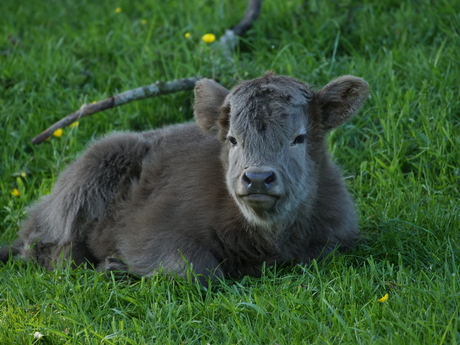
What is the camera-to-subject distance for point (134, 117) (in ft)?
26.3

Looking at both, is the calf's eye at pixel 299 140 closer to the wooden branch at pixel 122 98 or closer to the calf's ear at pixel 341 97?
the calf's ear at pixel 341 97

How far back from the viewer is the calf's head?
203 inches

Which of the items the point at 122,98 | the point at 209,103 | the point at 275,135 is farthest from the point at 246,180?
the point at 122,98

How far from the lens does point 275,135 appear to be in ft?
17.2

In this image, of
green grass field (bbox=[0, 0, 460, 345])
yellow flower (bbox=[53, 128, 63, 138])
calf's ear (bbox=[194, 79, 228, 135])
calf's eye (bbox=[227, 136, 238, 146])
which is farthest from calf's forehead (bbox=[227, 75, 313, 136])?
yellow flower (bbox=[53, 128, 63, 138])

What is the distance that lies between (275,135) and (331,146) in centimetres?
219

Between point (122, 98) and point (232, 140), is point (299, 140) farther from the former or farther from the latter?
point (122, 98)

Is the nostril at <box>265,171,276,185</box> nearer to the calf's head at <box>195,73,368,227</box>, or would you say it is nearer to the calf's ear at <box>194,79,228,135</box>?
the calf's head at <box>195,73,368,227</box>

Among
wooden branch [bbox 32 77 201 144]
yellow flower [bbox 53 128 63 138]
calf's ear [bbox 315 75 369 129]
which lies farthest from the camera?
yellow flower [bbox 53 128 63 138]

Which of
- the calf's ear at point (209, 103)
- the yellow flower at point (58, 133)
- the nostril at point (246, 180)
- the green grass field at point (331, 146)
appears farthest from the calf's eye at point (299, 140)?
the yellow flower at point (58, 133)

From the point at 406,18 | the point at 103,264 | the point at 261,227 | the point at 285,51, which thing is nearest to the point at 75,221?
the point at 103,264

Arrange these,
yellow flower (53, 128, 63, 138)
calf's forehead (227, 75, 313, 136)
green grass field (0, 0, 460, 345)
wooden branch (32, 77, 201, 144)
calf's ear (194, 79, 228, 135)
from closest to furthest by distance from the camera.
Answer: green grass field (0, 0, 460, 345), calf's forehead (227, 75, 313, 136), calf's ear (194, 79, 228, 135), wooden branch (32, 77, 201, 144), yellow flower (53, 128, 63, 138)

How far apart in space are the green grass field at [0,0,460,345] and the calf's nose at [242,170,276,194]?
2.30 ft

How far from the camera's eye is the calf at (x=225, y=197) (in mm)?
5305
